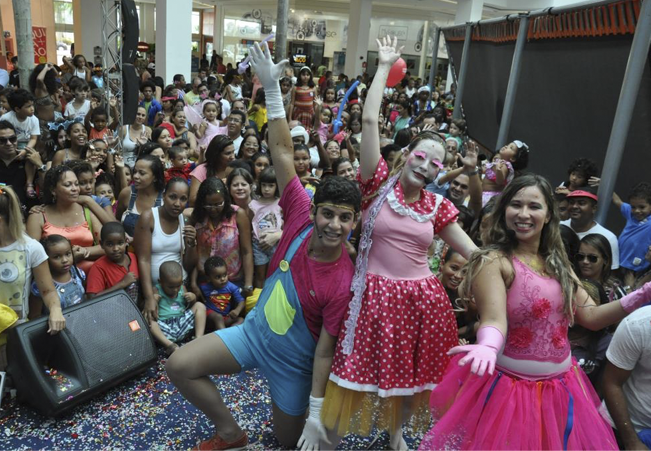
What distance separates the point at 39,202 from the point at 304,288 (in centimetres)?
393

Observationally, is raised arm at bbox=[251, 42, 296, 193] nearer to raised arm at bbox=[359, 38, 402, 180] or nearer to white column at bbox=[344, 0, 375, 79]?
raised arm at bbox=[359, 38, 402, 180]

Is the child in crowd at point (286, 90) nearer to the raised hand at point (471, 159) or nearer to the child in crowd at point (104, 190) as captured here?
the child in crowd at point (104, 190)

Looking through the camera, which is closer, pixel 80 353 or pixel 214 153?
pixel 80 353

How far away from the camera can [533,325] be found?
2160 millimetres

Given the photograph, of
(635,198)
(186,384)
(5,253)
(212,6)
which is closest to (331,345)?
(186,384)

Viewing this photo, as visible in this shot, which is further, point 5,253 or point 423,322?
point 5,253

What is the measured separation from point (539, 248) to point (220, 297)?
2.61 meters

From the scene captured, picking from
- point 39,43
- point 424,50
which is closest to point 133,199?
point 39,43

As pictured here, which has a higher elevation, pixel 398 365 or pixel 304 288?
pixel 304 288

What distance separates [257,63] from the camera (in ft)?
8.80

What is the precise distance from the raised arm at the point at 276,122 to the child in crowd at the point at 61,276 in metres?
1.69

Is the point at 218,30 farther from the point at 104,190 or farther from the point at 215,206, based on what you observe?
the point at 215,206

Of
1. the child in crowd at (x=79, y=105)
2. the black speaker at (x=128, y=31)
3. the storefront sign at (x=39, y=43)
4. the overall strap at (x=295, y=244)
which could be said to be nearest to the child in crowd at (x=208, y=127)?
the black speaker at (x=128, y=31)

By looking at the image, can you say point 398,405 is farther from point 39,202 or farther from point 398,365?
point 39,202
